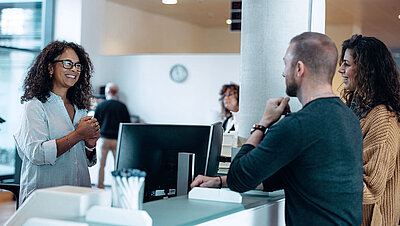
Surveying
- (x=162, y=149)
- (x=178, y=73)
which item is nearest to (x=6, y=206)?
(x=178, y=73)

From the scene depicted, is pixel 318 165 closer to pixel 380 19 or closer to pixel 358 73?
pixel 358 73

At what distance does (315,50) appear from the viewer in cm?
208

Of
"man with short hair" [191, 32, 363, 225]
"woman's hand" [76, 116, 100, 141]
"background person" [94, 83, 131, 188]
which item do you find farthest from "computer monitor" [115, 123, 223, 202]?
"background person" [94, 83, 131, 188]

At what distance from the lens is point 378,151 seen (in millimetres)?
2568

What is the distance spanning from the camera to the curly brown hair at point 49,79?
118 inches

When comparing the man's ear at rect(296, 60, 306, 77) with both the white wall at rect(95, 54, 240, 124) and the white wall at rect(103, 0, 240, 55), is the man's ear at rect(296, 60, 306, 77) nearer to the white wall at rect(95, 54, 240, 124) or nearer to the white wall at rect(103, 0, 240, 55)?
the white wall at rect(95, 54, 240, 124)

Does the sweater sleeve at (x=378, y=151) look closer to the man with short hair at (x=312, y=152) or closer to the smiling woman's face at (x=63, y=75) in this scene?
the man with short hair at (x=312, y=152)

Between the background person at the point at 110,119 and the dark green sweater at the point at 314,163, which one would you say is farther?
the background person at the point at 110,119

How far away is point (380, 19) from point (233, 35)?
15.8 ft

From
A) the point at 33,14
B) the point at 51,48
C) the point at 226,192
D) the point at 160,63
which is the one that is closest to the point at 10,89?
the point at 33,14

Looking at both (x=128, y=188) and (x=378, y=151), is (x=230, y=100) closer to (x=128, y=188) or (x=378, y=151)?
(x=378, y=151)

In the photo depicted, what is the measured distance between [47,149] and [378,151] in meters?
1.66

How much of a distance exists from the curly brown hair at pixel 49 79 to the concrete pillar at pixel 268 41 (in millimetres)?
983

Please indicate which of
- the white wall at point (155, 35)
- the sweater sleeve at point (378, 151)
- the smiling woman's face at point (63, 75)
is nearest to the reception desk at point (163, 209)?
the sweater sleeve at point (378, 151)
